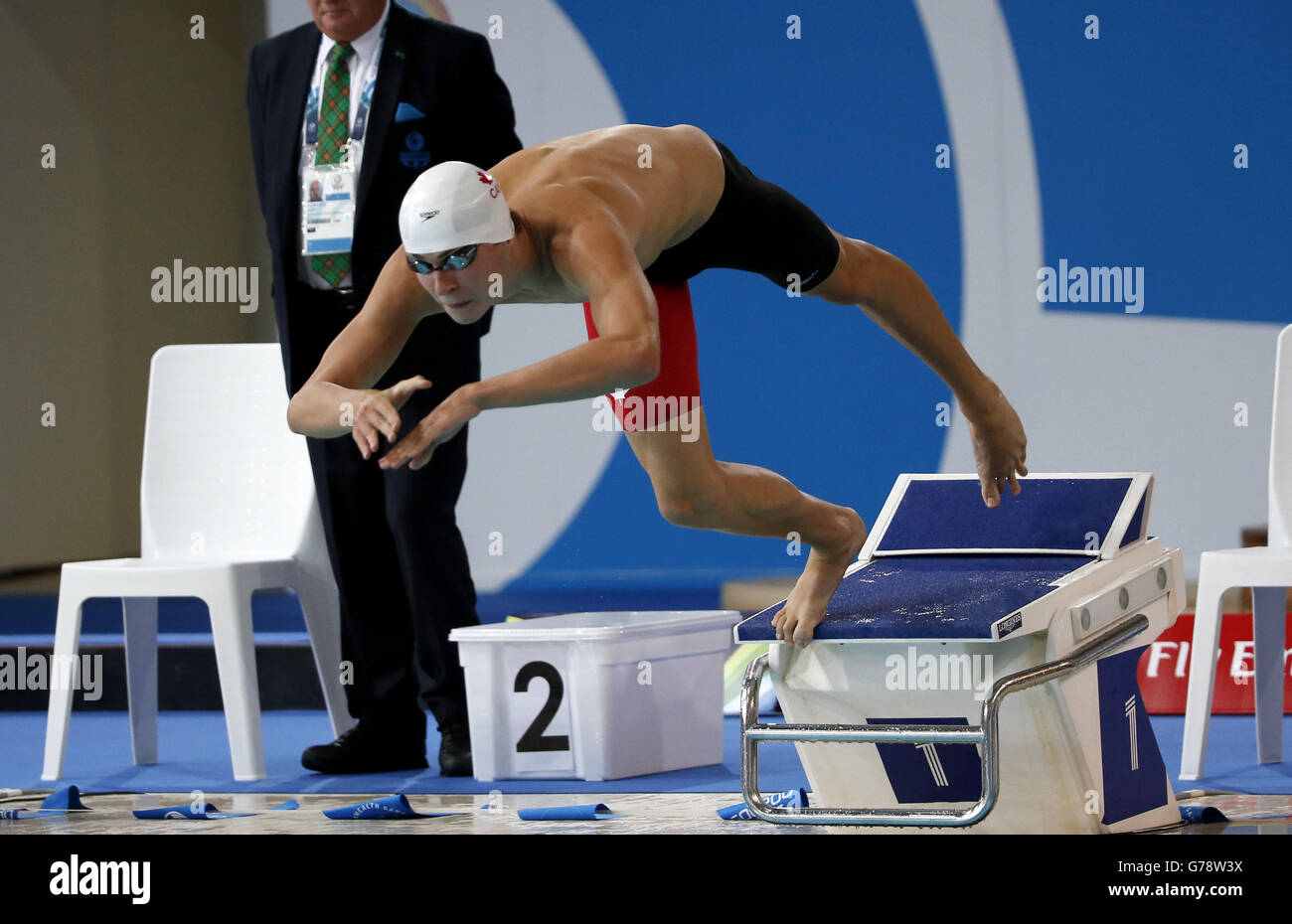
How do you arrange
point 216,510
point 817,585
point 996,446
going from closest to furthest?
point 817,585, point 996,446, point 216,510

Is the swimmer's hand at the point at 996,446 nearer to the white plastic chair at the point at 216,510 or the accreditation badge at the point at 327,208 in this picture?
the accreditation badge at the point at 327,208

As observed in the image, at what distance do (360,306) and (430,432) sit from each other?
1.98 meters

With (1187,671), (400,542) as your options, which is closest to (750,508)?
(400,542)

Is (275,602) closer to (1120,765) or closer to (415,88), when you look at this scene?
(415,88)

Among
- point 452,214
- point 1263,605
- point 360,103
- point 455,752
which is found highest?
point 360,103

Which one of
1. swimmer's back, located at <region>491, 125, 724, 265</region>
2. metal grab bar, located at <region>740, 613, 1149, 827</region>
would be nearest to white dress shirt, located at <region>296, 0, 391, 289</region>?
swimmer's back, located at <region>491, 125, 724, 265</region>

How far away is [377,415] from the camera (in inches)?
95.7

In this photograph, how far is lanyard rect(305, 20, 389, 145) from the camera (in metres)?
4.21

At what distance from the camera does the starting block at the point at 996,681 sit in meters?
2.81

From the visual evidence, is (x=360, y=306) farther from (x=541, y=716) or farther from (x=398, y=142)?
(x=541, y=716)

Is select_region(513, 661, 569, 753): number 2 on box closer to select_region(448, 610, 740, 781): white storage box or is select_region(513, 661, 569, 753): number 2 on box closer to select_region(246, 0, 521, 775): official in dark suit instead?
select_region(448, 610, 740, 781): white storage box

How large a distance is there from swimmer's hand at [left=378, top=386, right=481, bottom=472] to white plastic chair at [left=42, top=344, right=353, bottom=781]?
2.02 m

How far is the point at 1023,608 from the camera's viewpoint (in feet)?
9.12
